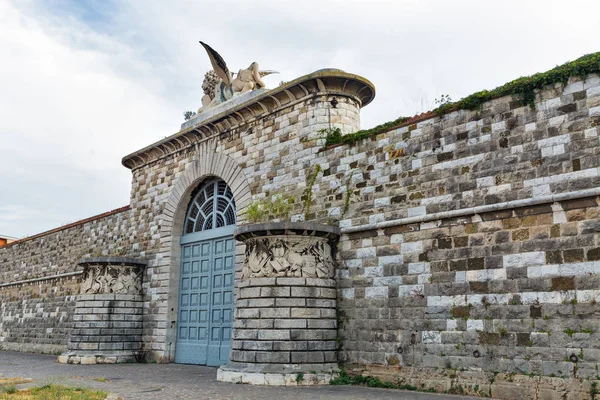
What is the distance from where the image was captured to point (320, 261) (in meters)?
9.12

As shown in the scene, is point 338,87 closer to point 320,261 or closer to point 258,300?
point 320,261

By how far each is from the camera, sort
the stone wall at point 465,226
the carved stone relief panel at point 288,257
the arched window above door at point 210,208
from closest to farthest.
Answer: the stone wall at point 465,226 → the carved stone relief panel at point 288,257 → the arched window above door at point 210,208

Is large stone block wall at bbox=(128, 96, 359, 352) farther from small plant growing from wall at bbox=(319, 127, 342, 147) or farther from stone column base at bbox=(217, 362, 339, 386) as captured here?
stone column base at bbox=(217, 362, 339, 386)

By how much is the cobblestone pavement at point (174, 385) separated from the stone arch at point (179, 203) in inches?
57.8

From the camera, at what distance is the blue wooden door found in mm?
11508

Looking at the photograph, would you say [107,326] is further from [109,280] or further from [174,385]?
[174,385]

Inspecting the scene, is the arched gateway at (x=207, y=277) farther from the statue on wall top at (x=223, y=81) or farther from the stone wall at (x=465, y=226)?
the statue on wall top at (x=223, y=81)

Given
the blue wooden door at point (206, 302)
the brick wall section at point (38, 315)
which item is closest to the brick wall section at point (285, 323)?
the blue wooden door at point (206, 302)

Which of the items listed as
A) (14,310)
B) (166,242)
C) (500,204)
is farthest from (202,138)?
(14,310)

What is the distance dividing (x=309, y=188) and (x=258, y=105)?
8.13 feet

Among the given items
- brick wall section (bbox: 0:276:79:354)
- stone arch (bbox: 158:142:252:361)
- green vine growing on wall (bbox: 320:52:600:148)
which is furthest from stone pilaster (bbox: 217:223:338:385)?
brick wall section (bbox: 0:276:79:354)

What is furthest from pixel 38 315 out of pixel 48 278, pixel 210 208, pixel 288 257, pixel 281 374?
pixel 281 374

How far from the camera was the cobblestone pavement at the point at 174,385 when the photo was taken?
711 centimetres

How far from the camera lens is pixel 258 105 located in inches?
456
